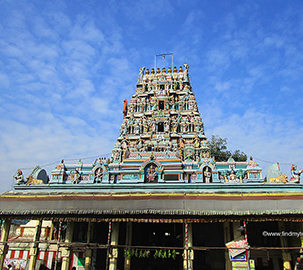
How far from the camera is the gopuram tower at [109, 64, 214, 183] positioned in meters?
31.8

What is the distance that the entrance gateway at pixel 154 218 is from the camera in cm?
1497

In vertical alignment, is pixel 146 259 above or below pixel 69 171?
Result: below

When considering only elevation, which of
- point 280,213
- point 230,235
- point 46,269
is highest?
point 280,213

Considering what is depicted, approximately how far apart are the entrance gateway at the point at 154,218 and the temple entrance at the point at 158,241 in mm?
76

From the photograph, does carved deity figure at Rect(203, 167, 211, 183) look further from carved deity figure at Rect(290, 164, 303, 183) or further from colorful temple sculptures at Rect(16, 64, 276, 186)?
carved deity figure at Rect(290, 164, 303, 183)

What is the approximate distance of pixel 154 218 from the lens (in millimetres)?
15234

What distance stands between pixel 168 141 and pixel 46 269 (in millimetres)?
25047

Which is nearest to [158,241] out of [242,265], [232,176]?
[242,265]

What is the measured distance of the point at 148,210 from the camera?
15.1m

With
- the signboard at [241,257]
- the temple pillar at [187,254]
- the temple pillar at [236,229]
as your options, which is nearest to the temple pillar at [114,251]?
the temple pillar at [187,254]

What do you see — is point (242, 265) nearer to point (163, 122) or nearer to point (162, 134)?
point (162, 134)

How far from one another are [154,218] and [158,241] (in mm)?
6671

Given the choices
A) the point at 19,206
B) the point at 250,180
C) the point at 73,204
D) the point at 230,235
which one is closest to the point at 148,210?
the point at 73,204

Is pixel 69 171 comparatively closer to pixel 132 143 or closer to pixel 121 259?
pixel 132 143
